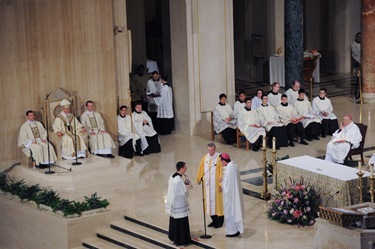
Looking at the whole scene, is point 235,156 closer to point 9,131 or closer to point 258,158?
point 258,158

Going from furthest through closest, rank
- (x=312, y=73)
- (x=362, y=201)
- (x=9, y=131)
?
1. (x=312, y=73)
2. (x=9, y=131)
3. (x=362, y=201)

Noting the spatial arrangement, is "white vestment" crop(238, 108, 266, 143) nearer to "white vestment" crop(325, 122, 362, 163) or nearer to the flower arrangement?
"white vestment" crop(325, 122, 362, 163)

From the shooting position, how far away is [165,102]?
77.6 ft

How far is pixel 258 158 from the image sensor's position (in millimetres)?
21281

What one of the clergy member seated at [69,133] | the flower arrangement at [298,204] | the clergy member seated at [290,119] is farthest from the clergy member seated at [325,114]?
the flower arrangement at [298,204]

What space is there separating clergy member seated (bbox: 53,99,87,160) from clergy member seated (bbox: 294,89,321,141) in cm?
490

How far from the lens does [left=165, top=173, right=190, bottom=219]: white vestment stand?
16.2 meters

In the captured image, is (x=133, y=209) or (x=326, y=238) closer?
(x=326, y=238)

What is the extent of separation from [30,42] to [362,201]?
24.7 ft

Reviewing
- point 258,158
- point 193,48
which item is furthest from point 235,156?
point 193,48

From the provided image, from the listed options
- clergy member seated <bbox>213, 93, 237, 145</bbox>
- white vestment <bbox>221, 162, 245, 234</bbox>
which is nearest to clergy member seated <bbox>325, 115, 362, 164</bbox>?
clergy member seated <bbox>213, 93, 237, 145</bbox>

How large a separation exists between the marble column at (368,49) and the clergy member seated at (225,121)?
4947 millimetres

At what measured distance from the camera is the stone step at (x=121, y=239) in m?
17.1

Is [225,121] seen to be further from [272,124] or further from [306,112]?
[306,112]
